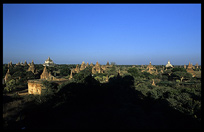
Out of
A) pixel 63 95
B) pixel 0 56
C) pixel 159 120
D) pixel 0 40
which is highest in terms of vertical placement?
pixel 0 40

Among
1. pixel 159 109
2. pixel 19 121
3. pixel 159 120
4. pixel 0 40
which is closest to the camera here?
pixel 0 40

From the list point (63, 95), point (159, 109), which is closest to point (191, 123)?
point (159, 109)

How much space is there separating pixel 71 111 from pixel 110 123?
3.43m

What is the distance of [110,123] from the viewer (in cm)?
898

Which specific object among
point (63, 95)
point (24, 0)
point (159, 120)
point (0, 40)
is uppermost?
point (24, 0)

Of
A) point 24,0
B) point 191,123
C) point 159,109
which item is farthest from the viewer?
point 159,109

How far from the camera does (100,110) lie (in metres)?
11.5

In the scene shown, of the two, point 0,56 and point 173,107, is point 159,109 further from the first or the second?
point 0,56

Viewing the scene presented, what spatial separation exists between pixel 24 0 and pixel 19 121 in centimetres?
809

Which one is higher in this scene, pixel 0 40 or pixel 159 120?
pixel 0 40

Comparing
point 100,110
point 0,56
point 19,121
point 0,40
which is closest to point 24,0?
point 0,40

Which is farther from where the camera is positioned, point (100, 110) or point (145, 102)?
point (145, 102)

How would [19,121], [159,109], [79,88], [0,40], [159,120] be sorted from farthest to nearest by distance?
[159,109] → [79,88] → [159,120] → [19,121] → [0,40]

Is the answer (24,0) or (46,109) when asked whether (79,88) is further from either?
(24,0)
